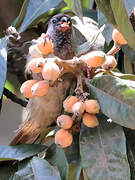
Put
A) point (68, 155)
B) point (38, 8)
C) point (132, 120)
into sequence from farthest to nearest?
point (38, 8), point (68, 155), point (132, 120)

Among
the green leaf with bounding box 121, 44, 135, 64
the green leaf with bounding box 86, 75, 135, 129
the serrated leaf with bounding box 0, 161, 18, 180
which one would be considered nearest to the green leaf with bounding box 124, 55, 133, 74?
the green leaf with bounding box 121, 44, 135, 64

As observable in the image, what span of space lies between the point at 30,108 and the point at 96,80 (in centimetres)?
43

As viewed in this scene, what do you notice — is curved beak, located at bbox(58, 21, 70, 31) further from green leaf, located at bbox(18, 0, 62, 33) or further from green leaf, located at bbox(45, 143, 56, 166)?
green leaf, located at bbox(45, 143, 56, 166)

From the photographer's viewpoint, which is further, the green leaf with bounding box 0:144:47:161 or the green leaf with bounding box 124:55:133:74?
the green leaf with bounding box 124:55:133:74

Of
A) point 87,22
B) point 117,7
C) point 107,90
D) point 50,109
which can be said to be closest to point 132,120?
point 107,90

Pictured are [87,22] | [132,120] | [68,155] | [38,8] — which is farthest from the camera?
[87,22]

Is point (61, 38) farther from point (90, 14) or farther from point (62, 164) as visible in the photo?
point (62, 164)

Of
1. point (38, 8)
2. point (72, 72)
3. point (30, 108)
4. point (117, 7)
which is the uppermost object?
point (38, 8)

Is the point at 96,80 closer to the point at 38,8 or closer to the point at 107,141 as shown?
the point at 107,141

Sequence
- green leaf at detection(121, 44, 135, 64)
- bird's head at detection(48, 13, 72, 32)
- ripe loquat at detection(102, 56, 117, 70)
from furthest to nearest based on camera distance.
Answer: bird's head at detection(48, 13, 72, 32), green leaf at detection(121, 44, 135, 64), ripe loquat at detection(102, 56, 117, 70)

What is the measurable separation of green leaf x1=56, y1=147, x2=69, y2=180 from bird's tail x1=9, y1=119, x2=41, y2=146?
9.5 inches

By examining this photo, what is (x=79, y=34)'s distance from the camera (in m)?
1.17

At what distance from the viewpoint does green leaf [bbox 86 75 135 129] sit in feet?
1.94

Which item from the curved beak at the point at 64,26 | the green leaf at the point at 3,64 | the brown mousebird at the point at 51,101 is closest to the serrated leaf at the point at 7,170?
the brown mousebird at the point at 51,101
